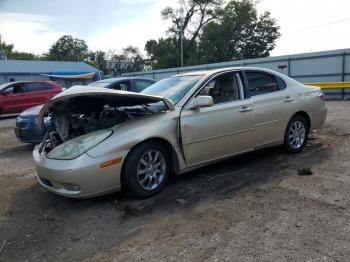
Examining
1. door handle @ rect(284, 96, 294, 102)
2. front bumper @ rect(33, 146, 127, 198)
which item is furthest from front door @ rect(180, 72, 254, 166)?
front bumper @ rect(33, 146, 127, 198)

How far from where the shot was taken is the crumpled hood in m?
3.82

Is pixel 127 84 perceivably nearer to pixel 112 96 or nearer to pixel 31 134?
pixel 31 134

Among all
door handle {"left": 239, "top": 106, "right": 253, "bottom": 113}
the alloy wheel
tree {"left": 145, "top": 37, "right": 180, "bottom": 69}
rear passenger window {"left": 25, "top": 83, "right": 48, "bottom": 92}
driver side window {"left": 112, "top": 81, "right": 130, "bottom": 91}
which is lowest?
the alloy wheel

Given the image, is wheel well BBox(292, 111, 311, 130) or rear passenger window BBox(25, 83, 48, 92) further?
rear passenger window BBox(25, 83, 48, 92)

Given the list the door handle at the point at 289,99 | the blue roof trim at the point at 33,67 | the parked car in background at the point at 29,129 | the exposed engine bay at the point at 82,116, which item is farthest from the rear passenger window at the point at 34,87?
the blue roof trim at the point at 33,67

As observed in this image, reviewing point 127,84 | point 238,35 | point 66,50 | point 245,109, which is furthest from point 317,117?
point 66,50

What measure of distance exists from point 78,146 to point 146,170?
2.82 feet

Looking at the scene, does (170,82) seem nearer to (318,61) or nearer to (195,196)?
(195,196)

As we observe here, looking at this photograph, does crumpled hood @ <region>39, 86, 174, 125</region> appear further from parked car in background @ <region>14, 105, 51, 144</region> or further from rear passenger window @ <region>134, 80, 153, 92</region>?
rear passenger window @ <region>134, 80, 153, 92</region>

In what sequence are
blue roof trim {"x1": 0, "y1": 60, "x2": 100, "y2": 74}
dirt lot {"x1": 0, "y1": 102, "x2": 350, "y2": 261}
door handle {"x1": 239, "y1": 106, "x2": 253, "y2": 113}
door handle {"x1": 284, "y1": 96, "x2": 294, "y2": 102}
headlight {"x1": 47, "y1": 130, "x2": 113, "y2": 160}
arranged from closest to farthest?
dirt lot {"x1": 0, "y1": 102, "x2": 350, "y2": 261}
headlight {"x1": 47, "y1": 130, "x2": 113, "y2": 160}
door handle {"x1": 239, "y1": 106, "x2": 253, "y2": 113}
door handle {"x1": 284, "y1": 96, "x2": 294, "y2": 102}
blue roof trim {"x1": 0, "y1": 60, "x2": 100, "y2": 74}

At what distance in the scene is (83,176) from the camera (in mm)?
3623

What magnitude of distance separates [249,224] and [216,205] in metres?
0.57

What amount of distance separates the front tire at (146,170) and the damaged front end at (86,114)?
0.44 metres

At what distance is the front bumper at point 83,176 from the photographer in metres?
3.63
